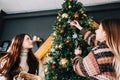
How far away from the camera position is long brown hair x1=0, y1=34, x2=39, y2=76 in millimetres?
2600

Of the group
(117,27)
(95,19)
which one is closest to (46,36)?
(95,19)

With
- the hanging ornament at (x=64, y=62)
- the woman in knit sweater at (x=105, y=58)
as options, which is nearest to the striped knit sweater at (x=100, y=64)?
the woman in knit sweater at (x=105, y=58)

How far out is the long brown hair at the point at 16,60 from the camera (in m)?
2.60

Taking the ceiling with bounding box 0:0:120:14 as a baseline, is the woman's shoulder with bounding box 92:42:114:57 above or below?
below

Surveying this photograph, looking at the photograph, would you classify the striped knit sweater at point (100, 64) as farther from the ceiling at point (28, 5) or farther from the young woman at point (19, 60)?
the ceiling at point (28, 5)

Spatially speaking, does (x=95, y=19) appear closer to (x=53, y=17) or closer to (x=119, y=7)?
(x=119, y=7)

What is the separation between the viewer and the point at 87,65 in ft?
7.86

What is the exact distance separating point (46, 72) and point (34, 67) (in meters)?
1.29

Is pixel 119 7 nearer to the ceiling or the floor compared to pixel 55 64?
nearer to the ceiling

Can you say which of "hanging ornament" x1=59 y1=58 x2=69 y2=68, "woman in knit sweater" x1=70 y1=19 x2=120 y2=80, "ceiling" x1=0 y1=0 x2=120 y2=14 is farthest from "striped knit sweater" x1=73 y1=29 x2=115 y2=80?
"ceiling" x1=0 y1=0 x2=120 y2=14

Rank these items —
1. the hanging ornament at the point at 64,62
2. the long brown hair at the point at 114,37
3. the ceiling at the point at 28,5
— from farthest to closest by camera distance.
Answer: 1. the ceiling at the point at 28,5
2. the hanging ornament at the point at 64,62
3. the long brown hair at the point at 114,37

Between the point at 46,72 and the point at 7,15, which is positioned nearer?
the point at 46,72

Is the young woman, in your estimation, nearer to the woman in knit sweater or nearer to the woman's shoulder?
the woman in knit sweater

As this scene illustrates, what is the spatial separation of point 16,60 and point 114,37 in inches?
43.3
